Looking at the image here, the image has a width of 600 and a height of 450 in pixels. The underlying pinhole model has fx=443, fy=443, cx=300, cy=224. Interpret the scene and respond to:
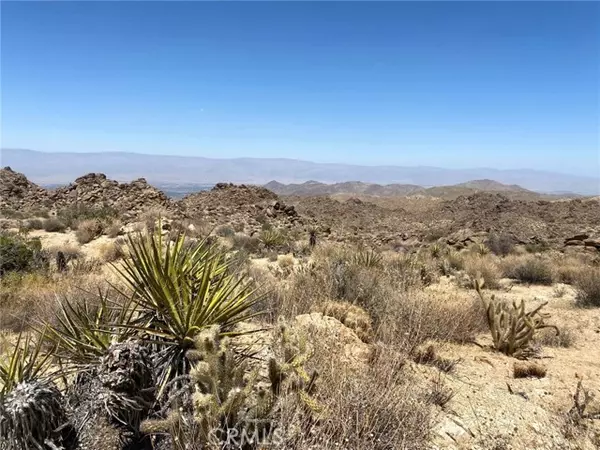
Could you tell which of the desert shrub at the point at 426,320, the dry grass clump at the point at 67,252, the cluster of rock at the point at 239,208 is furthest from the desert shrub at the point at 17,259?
the cluster of rock at the point at 239,208

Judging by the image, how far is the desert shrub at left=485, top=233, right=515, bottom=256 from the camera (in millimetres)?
18766

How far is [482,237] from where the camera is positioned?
21.9 m

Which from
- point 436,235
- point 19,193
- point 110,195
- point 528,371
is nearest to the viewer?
point 528,371

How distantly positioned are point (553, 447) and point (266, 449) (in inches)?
97.3

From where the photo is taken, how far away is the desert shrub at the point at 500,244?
18.8m

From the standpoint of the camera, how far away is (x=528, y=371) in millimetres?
5504

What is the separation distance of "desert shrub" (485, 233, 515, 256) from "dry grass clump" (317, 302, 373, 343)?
14.3 m

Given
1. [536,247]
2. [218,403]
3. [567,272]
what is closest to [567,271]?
[567,272]

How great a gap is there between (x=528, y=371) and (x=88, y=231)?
51.9 feet

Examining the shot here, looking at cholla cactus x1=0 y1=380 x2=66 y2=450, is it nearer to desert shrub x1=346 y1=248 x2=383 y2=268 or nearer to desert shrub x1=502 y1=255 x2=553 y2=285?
desert shrub x1=346 y1=248 x2=383 y2=268

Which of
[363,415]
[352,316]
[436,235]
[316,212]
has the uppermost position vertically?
[363,415]

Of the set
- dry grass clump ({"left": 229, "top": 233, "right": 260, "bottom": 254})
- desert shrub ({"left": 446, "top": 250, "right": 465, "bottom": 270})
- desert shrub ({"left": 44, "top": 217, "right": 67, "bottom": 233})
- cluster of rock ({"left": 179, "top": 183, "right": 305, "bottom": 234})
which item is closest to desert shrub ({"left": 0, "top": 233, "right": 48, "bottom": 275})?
dry grass clump ({"left": 229, "top": 233, "right": 260, "bottom": 254})

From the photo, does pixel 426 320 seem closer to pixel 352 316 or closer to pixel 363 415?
pixel 352 316

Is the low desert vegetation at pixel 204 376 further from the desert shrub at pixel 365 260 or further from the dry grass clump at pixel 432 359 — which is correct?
the desert shrub at pixel 365 260
